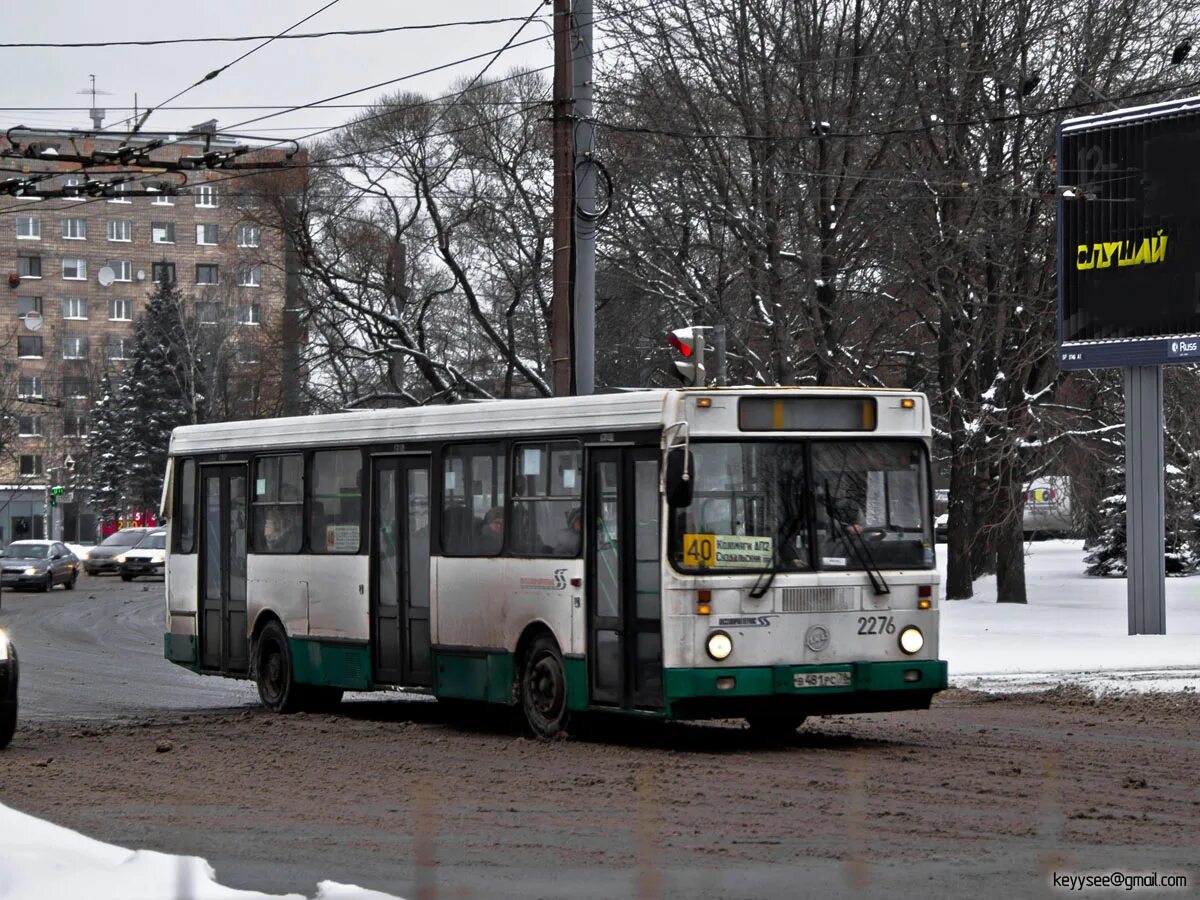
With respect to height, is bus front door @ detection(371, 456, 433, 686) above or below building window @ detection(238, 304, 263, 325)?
below

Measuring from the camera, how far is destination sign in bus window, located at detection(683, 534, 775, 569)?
13781mm

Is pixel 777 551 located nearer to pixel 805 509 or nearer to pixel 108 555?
pixel 805 509

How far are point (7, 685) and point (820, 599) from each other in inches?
225

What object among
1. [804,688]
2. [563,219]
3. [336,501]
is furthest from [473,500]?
[563,219]

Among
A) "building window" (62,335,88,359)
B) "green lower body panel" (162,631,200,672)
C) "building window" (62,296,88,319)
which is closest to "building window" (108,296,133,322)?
"building window" (62,296,88,319)

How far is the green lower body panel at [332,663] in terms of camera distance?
1752cm

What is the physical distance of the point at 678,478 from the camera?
13508 mm

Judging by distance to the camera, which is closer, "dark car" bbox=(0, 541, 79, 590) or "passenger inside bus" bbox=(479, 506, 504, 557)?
"passenger inside bus" bbox=(479, 506, 504, 557)

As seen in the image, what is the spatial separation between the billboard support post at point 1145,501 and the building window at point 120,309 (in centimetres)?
9224

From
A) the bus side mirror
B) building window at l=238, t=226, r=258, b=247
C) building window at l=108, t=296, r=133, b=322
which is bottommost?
the bus side mirror

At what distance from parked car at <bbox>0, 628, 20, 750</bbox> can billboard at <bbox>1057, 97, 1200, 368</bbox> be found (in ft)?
50.5

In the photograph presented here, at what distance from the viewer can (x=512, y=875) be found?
8.62 meters

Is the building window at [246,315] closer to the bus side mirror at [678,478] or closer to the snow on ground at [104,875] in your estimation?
the bus side mirror at [678,478]

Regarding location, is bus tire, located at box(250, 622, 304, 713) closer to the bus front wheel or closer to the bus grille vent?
the bus front wheel
